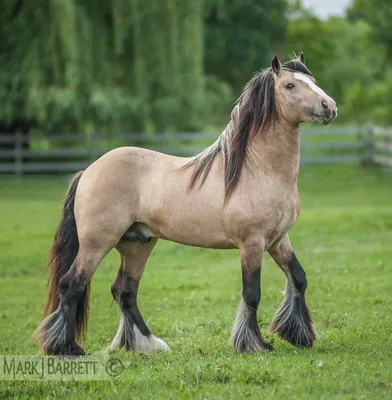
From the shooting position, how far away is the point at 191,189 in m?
7.38

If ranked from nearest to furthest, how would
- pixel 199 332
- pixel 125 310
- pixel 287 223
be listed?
pixel 287 223
pixel 125 310
pixel 199 332

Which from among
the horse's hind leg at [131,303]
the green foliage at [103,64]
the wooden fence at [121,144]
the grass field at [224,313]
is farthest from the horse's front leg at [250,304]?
the wooden fence at [121,144]

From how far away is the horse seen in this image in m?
7.09

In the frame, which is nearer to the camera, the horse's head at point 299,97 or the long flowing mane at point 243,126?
the horse's head at point 299,97

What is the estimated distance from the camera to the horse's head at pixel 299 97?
6957 mm

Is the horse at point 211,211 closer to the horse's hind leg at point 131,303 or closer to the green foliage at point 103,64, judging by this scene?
the horse's hind leg at point 131,303

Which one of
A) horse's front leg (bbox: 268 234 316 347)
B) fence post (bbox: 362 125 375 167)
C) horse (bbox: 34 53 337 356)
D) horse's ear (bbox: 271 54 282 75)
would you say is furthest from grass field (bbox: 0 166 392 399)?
fence post (bbox: 362 125 375 167)

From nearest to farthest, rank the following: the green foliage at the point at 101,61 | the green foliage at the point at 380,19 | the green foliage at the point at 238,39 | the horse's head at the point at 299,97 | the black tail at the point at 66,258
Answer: the horse's head at the point at 299,97 < the black tail at the point at 66,258 < the green foliage at the point at 101,61 < the green foliage at the point at 380,19 < the green foliage at the point at 238,39

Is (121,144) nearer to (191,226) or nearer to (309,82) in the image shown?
(191,226)

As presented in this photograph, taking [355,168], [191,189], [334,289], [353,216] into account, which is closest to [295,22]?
[355,168]

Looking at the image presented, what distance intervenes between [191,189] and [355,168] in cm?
2110

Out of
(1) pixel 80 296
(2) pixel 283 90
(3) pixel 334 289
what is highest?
(2) pixel 283 90

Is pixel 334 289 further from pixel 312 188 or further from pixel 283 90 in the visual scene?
pixel 312 188

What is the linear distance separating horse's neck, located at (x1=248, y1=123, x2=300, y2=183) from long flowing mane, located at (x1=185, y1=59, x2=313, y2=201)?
0.06m
